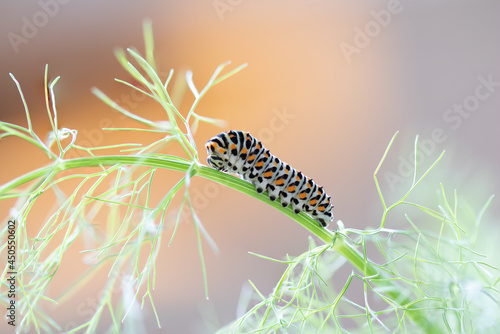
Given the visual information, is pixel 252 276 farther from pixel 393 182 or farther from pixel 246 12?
pixel 246 12

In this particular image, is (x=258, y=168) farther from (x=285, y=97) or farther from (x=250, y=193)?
(x=285, y=97)

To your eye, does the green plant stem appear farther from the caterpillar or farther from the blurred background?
the blurred background

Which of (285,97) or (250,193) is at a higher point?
(285,97)

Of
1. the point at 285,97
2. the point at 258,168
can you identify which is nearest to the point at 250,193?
the point at 258,168

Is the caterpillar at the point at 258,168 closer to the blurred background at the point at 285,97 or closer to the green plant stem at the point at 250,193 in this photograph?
the green plant stem at the point at 250,193

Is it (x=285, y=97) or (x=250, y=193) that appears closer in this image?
(x=250, y=193)

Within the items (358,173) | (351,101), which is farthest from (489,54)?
(358,173)
